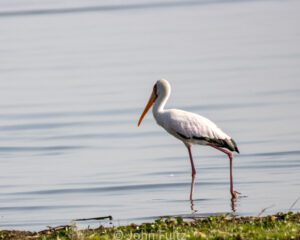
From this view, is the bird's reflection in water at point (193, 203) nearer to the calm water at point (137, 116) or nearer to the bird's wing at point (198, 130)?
the calm water at point (137, 116)

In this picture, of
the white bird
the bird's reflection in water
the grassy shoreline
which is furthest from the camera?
the white bird

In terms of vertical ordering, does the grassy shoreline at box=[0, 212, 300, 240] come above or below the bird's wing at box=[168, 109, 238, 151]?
below

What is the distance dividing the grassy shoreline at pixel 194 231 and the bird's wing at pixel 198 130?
352 cm

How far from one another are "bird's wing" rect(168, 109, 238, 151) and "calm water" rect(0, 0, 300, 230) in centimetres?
57

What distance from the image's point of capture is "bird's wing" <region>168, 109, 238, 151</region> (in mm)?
14305

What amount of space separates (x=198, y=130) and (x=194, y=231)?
15.3ft

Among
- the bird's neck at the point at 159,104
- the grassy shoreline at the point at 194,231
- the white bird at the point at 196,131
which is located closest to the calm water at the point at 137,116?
the white bird at the point at 196,131

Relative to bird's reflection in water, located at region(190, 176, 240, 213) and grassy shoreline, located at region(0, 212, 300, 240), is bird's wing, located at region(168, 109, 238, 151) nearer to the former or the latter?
bird's reflection in water, located at region(190, 176, 240, 213)

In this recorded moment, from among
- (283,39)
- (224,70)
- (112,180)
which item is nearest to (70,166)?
(112,180)

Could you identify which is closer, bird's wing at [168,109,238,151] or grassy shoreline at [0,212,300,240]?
grassy shoreline at [0,212,300,240]

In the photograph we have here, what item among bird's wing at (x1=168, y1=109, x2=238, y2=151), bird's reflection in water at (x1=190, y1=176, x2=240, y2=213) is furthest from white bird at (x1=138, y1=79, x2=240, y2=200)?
bird's reflection in water at (x1=190, y1=176, x2=240, y2=213)

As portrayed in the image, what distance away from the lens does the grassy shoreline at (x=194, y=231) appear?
9.29m

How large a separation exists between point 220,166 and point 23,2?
3544cm

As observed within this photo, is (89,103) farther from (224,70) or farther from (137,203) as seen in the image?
(137,203)
